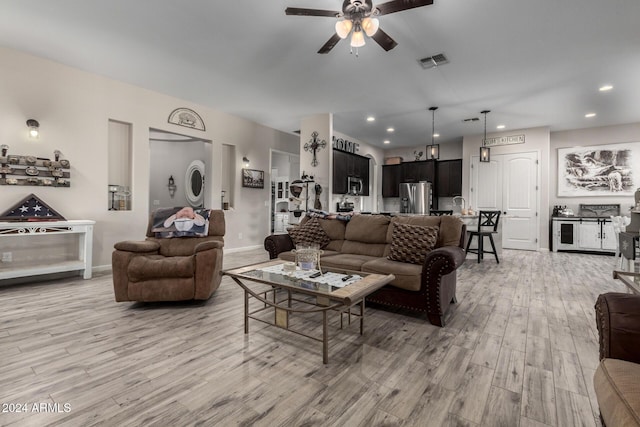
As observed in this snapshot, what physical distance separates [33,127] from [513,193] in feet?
29.3

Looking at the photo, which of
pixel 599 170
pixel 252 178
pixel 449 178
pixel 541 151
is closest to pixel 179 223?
pixel 252 178

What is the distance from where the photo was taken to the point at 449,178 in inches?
322

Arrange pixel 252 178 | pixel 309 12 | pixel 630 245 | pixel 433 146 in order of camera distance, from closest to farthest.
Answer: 1. pixel 309 12
2. pixel 630 245
3. pixel 433 146
4. pixel 252 178

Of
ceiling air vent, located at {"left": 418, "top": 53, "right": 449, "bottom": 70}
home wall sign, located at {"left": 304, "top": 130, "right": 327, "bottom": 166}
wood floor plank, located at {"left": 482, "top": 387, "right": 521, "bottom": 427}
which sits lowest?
wood floor plank, located at {"left": 482, "top": 387, "right": 521, "bottom": 427}

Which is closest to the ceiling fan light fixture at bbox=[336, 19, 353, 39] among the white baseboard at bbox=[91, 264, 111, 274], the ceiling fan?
the ceiling fan

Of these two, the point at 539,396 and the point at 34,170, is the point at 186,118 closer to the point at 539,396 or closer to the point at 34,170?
the point at 34,170

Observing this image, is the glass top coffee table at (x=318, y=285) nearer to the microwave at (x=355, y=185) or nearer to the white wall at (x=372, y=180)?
the microwave at (x=355, y=185)

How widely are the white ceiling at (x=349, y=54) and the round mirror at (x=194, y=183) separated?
8.54 ft

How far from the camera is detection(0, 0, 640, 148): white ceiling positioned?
2814 mm

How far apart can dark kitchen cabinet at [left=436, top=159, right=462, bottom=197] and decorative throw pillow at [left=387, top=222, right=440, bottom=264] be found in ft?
18.7

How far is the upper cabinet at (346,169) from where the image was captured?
673 centimetres

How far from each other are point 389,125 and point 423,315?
4.98m

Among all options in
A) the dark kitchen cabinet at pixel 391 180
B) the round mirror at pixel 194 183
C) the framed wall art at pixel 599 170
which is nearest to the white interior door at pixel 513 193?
the framed wall art at pixel 599 170

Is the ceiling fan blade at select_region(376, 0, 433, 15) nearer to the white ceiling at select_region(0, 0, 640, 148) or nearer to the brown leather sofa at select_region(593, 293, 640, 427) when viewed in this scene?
the white ceiling at select_region(0, 0, 640, 148)
